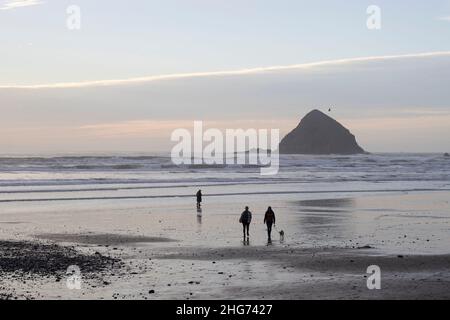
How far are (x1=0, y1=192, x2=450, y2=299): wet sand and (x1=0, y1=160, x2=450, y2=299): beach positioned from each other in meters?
0.03

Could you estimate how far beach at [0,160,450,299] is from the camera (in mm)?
14422

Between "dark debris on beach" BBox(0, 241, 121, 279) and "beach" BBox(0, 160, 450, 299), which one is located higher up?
"dark debris on beach" BBox(0, 241, 121, 279)

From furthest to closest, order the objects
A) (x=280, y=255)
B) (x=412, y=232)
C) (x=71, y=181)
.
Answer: (x=71, y=181)
(x=412, y=232)
(x=280, y=255)

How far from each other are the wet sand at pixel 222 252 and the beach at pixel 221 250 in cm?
3

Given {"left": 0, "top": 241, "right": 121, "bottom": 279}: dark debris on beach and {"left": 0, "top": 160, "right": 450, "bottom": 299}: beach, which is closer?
{"left": 0, "top": 160, "right": 450, "bottom": 299}: beach

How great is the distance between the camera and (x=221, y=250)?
20.5 m

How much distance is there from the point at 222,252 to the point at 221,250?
0.42 m

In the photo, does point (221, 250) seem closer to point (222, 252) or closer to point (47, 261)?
point (222, 252)

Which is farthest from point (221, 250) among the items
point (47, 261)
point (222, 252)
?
point (47, 261)

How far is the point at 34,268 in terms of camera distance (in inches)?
664

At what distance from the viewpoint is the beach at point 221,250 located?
14422 mm
